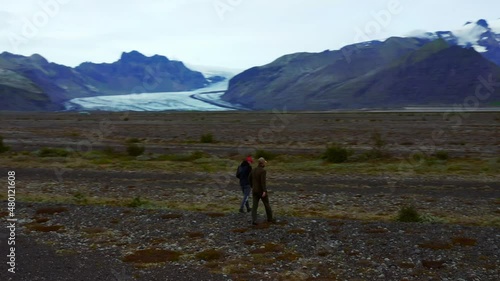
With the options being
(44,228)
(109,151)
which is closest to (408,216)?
(44,228)

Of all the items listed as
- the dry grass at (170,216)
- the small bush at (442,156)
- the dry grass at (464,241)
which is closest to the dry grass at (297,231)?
the dry grass at (464,241)

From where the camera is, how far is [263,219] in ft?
60.5

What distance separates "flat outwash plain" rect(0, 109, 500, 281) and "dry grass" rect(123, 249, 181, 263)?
6 centimetres

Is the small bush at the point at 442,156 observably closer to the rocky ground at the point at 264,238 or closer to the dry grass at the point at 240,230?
the rocky ground at the point at 264,238

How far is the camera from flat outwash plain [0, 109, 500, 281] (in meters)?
13.4

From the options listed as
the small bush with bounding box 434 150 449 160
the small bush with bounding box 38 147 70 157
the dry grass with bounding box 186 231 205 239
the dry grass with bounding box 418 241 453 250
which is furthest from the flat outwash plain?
the small bush with bounding box 38 147 70 157

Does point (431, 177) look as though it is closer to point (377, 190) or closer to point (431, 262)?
point (377, 190)

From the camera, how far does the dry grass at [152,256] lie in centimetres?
1409

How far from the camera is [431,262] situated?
13.4 metres

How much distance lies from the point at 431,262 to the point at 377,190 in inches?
512

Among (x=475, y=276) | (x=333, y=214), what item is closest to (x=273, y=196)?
(x=333, y=214)

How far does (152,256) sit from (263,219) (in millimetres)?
5410

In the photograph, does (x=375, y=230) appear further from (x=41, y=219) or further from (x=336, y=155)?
(x=336, y=155)

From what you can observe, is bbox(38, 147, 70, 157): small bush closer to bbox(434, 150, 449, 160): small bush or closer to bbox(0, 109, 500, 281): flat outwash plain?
bbox(0, 109, 500, 281): flat outwash plain
